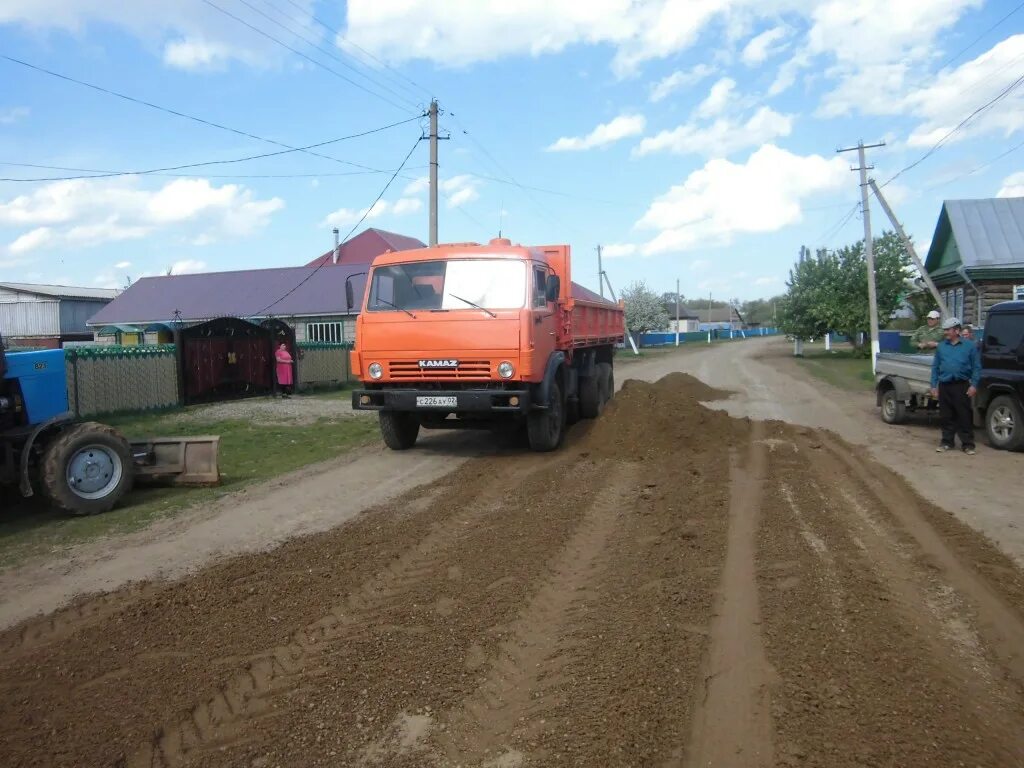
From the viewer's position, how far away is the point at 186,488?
8781 millimetres

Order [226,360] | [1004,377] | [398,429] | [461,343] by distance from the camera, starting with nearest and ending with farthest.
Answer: [461,343], [1004,377], [398,429], [226,360]

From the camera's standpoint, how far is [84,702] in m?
3.64

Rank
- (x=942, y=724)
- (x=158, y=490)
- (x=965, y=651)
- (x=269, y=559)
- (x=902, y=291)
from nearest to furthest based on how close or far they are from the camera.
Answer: (x=942, y=724), (x=965, y=651), (x=269, y=559), (x=158, y=490), (x=902, y=291)

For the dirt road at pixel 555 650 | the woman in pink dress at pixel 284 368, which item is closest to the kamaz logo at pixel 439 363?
the dirt road at pixel 555 650

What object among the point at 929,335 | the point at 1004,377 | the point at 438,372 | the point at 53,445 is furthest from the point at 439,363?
the point at 929,335

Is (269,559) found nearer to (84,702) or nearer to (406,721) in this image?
(84,702)

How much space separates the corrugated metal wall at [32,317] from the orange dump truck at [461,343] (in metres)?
45.2

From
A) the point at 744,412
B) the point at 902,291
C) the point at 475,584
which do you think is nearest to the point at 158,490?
the point at 475,584

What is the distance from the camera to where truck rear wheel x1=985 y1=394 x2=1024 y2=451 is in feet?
33.7

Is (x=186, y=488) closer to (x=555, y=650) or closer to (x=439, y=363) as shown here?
(x=439, y=363)

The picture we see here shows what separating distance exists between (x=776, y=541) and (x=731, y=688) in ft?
8.48

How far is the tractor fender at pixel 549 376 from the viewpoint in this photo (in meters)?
9.97

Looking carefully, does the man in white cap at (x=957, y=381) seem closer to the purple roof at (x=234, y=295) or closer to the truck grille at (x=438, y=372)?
the truck grille at (x=438, y=372)

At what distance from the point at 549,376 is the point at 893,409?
6980 millimetres
